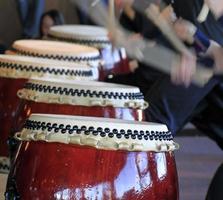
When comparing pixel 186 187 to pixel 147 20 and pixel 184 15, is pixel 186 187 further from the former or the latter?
pixel 184 15

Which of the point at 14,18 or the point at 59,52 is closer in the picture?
the point at 59,52

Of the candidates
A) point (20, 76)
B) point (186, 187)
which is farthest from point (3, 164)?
point (186, 187)

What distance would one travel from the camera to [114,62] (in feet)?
11.1

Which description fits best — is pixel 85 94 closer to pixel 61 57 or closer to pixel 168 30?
pixel 168 30

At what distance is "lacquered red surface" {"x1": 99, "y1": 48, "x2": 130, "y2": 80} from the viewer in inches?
130

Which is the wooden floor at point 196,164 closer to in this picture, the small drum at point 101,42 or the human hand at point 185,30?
the small drum at point 101,42

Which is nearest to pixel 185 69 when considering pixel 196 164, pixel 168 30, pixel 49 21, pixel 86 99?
pixel 168 30

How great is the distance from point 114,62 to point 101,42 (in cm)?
12

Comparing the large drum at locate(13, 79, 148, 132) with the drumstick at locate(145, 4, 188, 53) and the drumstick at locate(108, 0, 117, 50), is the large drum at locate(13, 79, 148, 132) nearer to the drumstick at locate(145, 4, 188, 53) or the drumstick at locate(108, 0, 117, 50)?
the drumstick at locate(145, 4, 188, 53)

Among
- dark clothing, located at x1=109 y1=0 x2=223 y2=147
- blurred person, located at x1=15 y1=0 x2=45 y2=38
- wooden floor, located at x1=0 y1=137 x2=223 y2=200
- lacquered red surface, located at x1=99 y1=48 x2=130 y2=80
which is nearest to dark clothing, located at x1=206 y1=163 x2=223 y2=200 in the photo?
dark clothing, located at x1=109 y1=0 x2=223 y2=147

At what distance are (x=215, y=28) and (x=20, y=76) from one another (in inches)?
24.1

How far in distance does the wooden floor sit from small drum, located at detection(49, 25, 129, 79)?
623mm

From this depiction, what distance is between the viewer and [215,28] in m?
2.24

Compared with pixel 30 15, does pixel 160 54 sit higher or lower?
higher
